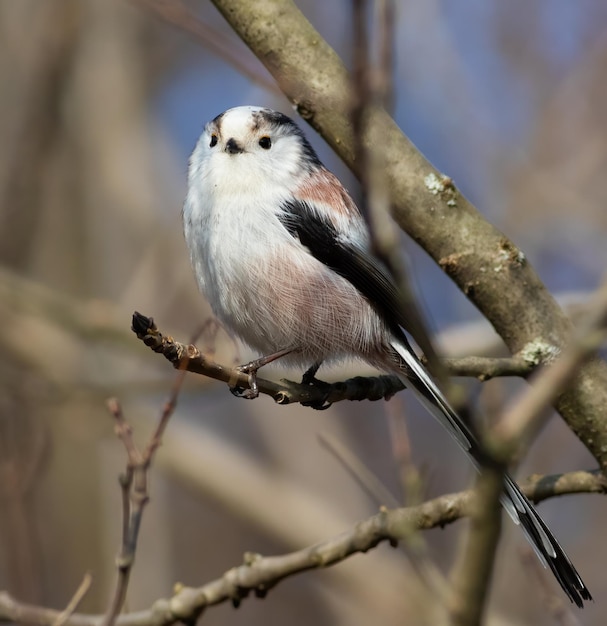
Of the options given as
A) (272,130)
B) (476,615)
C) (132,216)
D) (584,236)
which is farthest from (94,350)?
(476,615)

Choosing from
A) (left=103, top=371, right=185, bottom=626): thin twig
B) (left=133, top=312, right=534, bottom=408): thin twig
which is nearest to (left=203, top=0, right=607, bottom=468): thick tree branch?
(left=133, top=312, right=534, bottom=408): thin twig

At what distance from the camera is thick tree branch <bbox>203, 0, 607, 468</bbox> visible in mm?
2600

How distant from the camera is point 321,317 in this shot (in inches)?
120

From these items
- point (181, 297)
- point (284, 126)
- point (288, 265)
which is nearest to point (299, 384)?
point (288, 265)

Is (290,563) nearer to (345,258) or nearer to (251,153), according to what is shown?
(345,258)

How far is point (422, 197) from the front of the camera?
261 cm

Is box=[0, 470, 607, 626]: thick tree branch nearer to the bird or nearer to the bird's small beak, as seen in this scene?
the bird

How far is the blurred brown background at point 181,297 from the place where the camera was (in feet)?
14.9

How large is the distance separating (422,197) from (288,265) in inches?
22.5

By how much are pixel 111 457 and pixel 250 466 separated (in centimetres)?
141

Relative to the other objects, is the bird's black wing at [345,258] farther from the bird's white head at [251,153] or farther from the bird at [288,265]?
the bird's white head at [251,153]

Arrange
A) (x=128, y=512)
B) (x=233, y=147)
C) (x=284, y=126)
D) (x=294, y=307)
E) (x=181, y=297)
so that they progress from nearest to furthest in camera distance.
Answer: (x=128, y=512) < (x=294, y=307) < (x=233, y=147) < (x=284, y=126) < (x=181, y=297)

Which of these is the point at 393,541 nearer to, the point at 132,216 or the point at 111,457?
the point at 111,457

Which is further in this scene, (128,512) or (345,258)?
(345,258)
